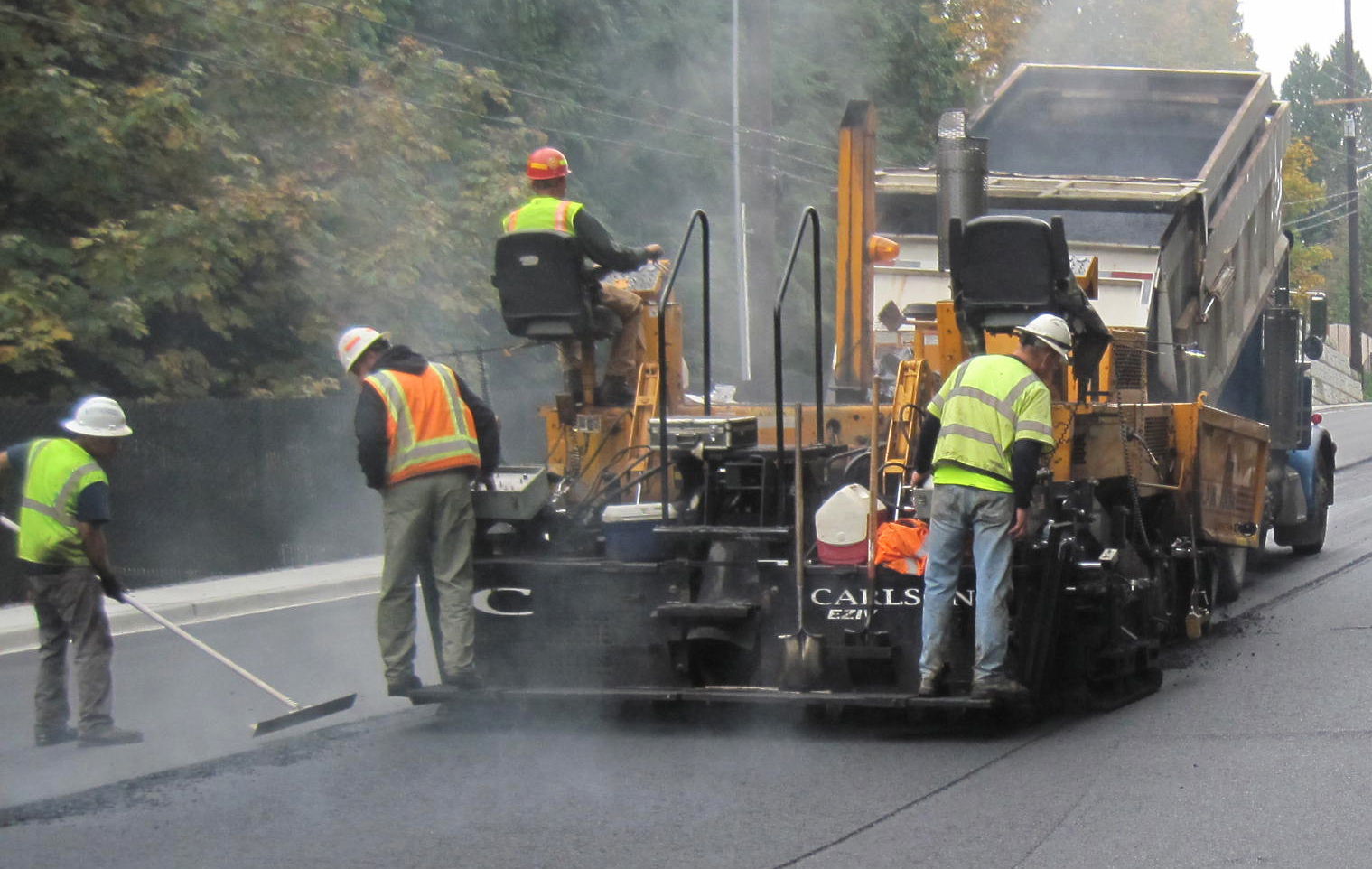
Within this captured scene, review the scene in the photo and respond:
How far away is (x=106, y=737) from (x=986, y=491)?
3.64 m

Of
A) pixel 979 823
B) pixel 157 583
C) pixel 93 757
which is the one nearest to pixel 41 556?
pixel 93 757

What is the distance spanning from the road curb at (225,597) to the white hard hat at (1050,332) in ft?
21.7

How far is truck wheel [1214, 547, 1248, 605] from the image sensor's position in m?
11.2

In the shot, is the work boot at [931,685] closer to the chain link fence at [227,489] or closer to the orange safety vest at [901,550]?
the orange safety vest at [901,550]

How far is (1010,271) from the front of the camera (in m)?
7.67

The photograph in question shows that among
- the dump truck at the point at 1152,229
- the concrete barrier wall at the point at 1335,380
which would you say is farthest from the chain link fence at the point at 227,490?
the concrete barrier wall at the point at 1335,380

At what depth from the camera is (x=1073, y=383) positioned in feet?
27.6

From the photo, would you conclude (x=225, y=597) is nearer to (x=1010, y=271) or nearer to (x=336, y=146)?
(x=336, y=146)

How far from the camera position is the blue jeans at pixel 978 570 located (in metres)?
7.22

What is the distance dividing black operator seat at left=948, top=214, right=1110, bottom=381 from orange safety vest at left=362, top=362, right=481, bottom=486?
2113 mm

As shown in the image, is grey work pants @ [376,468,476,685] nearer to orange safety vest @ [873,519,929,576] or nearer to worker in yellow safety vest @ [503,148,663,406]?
worker in yellow safety vest @ [503,148,663,406]

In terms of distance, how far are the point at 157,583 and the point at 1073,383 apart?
9536 millimetres

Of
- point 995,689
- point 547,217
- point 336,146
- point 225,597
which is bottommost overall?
point 225,597

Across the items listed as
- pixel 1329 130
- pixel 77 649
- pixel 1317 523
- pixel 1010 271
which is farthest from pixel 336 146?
pixel 1329 130
